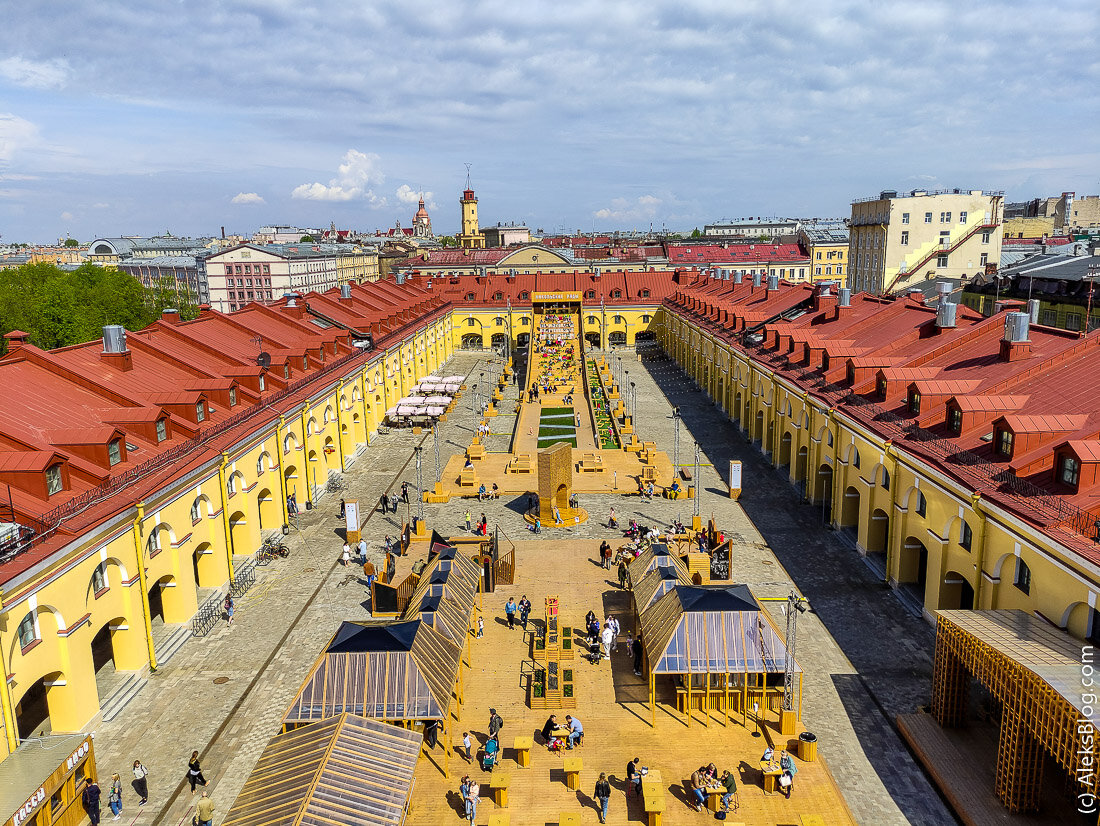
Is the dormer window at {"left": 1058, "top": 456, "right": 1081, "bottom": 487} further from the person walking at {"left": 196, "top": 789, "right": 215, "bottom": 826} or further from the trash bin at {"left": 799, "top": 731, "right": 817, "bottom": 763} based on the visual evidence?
the person walking at {"left": 196, "top": 789, "right": 215, "bottom": 826}

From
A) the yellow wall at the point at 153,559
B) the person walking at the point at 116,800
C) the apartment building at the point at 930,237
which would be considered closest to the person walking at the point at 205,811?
the person walking at the point at 116,800

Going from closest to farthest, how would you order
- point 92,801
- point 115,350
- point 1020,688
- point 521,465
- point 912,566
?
point 1020,688 → point 92,801 → point 912,566 → point 115,350 → point 521,465

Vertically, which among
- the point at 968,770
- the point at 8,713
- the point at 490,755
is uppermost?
the point at 8,713

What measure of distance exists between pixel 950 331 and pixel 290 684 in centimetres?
3521

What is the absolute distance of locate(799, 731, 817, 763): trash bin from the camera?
2230cm

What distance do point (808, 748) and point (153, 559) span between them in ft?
76.0

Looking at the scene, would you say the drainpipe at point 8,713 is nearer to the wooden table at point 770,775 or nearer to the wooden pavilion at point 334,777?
the wooden pavilion at point 334,777

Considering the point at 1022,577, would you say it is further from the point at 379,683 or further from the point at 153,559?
the point at 153,559

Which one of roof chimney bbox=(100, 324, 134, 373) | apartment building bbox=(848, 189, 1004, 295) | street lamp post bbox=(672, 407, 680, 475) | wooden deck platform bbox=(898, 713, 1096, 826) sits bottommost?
wooden deck platform bbox=(898, 713, 1096, 826)

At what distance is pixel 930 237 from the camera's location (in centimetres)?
9612

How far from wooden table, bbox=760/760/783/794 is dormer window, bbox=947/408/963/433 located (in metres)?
15.6

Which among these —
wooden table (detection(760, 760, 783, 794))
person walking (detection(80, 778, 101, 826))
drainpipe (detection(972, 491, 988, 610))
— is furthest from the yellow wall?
drainpipe (detection(972, 491, 988, 610))

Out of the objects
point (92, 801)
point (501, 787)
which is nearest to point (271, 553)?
point (92, 801)

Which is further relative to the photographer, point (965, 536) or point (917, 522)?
point (917, 522)
